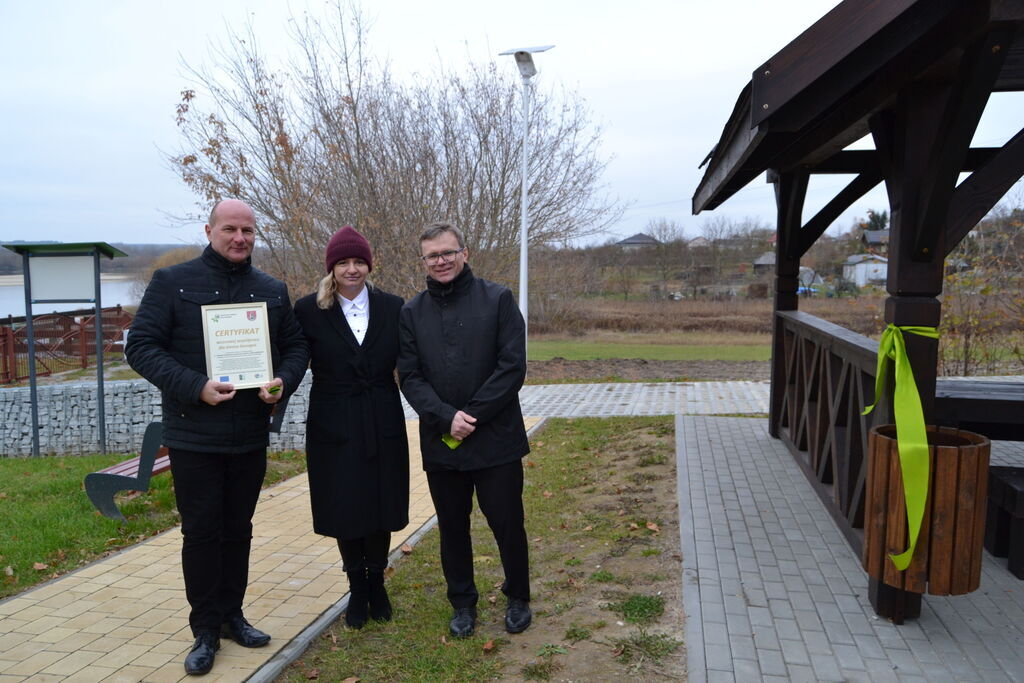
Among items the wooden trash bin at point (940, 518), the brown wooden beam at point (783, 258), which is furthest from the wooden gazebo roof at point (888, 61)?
the brown wooden beam at point (783, 258)

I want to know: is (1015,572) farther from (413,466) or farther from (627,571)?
(413,466)

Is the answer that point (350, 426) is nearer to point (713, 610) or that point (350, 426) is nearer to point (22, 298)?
point (713, 610)

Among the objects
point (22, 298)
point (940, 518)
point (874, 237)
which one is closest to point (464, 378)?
point (940, 518)

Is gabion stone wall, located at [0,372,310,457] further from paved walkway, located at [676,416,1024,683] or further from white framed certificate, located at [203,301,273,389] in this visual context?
white framed certificate, located at [203,301,273,389]

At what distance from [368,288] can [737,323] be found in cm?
2820

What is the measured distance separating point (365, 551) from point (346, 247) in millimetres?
1518

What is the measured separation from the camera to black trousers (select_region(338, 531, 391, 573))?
395 centimetres

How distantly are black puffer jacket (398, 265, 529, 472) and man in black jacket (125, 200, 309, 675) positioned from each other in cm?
55

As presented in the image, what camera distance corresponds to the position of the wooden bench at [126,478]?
564 centimetres

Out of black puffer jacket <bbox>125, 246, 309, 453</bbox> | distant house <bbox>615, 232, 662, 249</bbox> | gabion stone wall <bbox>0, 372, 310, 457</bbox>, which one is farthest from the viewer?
distant house <bbox>615, 232, 662, 249</bbox>

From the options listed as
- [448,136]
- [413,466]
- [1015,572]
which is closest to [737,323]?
[448,136]

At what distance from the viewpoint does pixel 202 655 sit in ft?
11.8

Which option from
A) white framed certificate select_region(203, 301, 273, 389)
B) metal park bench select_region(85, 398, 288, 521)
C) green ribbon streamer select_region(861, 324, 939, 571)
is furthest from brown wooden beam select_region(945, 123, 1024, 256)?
metal park bench select_region(85, 398, 288, 521)

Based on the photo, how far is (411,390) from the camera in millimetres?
3764
